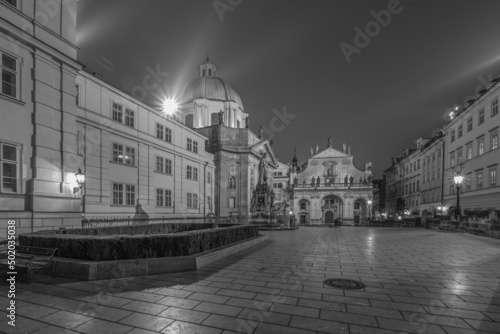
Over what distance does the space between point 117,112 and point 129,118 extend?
144cm

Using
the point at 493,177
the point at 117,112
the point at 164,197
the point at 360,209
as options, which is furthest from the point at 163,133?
the point at 360,209

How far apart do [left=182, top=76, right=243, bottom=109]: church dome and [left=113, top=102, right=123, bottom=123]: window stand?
29482 millimetres

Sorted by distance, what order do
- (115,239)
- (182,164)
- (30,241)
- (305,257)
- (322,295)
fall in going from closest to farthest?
(322,295) → (115,239) → (30,241) → (305,257) → (182,164)

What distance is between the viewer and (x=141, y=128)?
79.6 ft

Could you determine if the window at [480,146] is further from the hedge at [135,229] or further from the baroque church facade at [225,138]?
the baroque church facade at [225,138]

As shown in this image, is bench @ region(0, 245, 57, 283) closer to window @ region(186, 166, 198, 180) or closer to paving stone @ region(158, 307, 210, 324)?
paving stone @ region(158, 307, 210, 324)

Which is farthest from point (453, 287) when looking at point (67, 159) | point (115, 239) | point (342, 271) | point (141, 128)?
point (141, 128)

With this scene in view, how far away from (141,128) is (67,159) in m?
11.3

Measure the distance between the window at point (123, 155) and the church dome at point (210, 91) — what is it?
3019 cm

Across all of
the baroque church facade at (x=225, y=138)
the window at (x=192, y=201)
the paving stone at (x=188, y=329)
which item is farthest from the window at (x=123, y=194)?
the baroque church facade at (x=225, y=138)

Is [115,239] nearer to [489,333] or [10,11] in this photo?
[489,333]

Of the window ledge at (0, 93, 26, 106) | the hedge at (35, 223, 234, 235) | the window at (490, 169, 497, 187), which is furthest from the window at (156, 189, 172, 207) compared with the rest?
the window at (490, 169, 497, 187)

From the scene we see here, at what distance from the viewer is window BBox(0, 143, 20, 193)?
438 inches

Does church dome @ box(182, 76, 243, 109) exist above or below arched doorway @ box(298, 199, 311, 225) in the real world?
above
